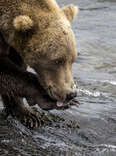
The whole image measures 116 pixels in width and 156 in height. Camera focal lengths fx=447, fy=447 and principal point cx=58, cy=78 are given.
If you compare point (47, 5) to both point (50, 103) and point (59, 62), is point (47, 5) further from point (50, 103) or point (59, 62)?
point (50, 103)

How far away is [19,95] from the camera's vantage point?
527 centimetres

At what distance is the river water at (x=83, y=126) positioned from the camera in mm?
4789

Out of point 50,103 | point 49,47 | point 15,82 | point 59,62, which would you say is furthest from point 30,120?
point 49,47

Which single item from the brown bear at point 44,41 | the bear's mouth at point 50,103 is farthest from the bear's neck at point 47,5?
the bear's mouth at point 50,103

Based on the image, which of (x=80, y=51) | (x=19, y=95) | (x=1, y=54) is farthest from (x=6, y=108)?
(x=80, y=51)

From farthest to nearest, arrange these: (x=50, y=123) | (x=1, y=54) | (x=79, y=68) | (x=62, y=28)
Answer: (x=79, y=68), (x=50, y=123), (x=1, y=54), (x=62, y=28)

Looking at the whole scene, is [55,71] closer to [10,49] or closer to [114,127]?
[10,49]

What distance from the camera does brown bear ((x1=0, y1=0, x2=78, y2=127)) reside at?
4656 millimetres

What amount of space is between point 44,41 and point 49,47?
90mm

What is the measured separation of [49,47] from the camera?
4.68 metres

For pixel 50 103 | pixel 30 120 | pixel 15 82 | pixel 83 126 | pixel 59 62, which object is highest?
pixel 59 62

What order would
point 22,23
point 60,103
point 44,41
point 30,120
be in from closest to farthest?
point 22,23 < point 44,41 < point 60,103 < point 30,120

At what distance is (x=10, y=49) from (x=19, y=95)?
0.55 m

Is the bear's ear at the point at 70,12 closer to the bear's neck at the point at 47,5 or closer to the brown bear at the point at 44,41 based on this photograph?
the brown bear at the point at 44,41
